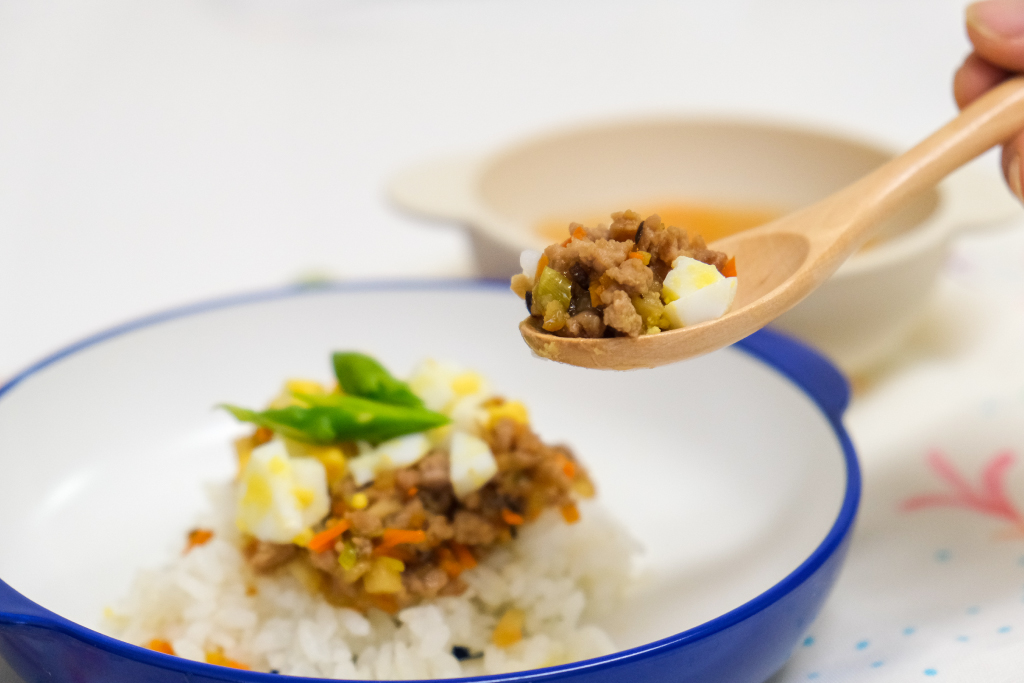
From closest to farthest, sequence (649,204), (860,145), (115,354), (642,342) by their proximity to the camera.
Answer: (642,342) → (115,354) → (860,145) → (649,204)

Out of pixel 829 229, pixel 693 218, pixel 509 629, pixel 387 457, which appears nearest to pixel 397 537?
pixel 387 457

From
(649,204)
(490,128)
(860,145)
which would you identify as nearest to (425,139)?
(490,128)

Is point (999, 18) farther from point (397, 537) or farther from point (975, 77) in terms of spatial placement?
point (397, 537)

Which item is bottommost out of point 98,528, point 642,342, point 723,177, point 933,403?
point 933,403

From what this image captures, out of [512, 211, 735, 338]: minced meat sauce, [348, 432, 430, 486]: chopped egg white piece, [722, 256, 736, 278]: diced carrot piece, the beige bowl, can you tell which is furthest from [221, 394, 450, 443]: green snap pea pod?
the beige bowl

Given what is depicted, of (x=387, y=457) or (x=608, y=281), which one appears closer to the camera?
(x=608, y=281)

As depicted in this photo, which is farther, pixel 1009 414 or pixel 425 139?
pixel 425 139

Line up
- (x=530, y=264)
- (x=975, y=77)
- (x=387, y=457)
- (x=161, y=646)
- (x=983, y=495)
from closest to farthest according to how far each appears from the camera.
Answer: (x=530, y=264)
(x=161, y=646)
(x=387, y=457)
(x=975, y=77)
(x=983, y=495)

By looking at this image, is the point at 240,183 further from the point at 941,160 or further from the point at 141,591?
the point at 941,160
